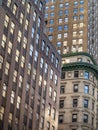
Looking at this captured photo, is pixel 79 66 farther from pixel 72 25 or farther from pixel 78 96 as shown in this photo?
pixel 72 25

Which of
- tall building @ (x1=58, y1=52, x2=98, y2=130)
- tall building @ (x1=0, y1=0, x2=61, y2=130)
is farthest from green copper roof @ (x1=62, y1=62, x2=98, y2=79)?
tall building @ (x1=0, y1=0, x2=61, y2=130)

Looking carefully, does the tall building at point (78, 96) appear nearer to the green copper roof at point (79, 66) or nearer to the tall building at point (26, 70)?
the green copper roof at point (79, 66)

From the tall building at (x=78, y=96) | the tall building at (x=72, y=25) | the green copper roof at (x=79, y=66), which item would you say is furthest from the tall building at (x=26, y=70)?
the tall building at (x=72, y=25)

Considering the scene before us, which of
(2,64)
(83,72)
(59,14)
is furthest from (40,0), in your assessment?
(59,14)

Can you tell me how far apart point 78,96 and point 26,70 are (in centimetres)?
3861

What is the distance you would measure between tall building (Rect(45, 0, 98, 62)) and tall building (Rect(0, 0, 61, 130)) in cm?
4942

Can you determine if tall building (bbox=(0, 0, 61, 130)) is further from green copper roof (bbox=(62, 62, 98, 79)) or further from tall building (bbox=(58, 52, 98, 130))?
green copper roof (bbox=(62, 62, 98, 79))

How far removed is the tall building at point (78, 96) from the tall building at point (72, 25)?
74.4 ft

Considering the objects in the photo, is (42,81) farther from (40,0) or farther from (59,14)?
(59,14)

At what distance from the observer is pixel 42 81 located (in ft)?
277

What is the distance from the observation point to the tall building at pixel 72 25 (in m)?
143

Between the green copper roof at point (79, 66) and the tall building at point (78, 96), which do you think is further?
the green copper roof at point (79, 66)

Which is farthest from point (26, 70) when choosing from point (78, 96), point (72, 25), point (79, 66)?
point (72, 25)

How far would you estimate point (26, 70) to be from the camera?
77562 millimetres
